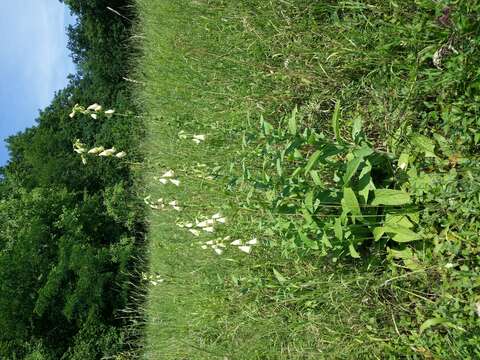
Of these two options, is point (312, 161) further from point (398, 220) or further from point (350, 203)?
point (398, 220)

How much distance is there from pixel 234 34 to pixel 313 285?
211 cm

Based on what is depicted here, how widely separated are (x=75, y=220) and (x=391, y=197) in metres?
7.53

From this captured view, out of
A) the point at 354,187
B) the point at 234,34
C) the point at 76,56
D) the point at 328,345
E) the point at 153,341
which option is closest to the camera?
the point at 354,187

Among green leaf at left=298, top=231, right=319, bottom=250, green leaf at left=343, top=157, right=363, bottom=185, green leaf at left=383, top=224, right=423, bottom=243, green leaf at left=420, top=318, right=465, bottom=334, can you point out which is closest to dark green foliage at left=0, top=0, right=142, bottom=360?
green leaf at left=298, top=231, right=319, bottom=250

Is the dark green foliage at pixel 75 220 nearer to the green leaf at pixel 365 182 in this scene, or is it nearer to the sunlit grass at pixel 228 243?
the sunlit grass at pixel 228 243

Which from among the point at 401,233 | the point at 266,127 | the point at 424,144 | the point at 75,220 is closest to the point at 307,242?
the point at 401,233

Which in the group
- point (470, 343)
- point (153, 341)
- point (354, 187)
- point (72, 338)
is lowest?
point (72, 338)

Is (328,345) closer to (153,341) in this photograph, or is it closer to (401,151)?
(401,151)

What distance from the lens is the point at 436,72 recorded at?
2105mm

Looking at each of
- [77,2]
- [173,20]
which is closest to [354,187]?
[173,20]

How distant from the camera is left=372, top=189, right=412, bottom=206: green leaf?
2.15 m

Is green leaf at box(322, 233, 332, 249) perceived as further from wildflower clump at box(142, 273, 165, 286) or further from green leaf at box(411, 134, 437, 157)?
wildflower clump at box(142, 273, 165, 286)

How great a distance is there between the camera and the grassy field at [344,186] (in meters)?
2.09

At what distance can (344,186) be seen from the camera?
2.18 meters
